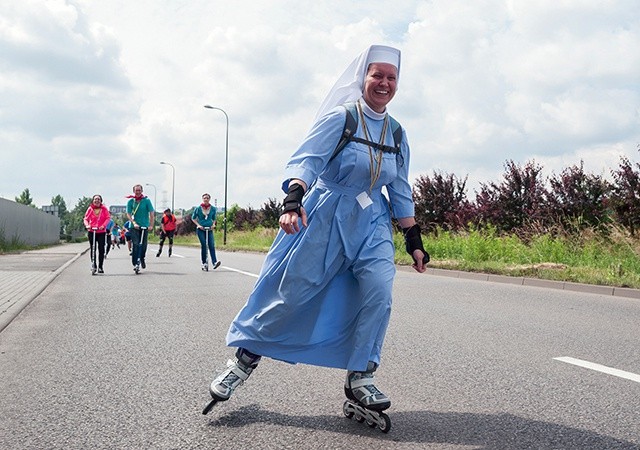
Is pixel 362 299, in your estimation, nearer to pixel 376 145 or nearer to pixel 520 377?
pixel 376 145

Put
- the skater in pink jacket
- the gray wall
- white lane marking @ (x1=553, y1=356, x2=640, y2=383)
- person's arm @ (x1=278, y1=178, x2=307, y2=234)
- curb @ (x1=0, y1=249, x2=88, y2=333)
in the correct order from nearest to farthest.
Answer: person's arm @ (x1=278, y1=178, x2=307, y2=234)
white lane marking @ (x1=553, y1=356, x2=640, y2=383)
curb @ (x1=0, y1=249, x2=88, y2=333)
the skater in pink jacket
the gray wall

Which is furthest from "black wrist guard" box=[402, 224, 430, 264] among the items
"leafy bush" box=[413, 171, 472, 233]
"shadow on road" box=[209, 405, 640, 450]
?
"leafy bush" box=[413, 171, 472, 233]

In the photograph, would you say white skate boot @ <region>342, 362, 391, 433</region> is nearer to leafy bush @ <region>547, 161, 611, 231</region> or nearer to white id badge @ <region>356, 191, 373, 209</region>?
white id badge @ <region>356, 191, 373, 209</region>

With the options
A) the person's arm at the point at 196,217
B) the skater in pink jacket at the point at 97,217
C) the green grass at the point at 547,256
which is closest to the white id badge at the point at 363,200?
the green grass at the point at 547,256

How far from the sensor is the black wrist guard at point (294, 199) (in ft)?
11.4

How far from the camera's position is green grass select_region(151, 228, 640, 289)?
12.9m

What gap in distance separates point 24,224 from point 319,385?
38.9 meters

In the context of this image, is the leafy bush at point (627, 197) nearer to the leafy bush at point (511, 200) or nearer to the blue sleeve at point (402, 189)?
the leafy bush at point (511, 200)

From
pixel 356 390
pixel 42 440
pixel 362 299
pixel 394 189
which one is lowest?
pixel 42 440

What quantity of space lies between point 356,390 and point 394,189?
A: 3.57 ft

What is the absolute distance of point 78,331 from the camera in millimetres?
7117

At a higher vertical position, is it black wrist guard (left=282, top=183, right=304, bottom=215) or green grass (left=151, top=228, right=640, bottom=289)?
black wrist guard (left=282, top=183, right=304, bottom=215)

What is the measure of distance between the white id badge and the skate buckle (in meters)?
1.02

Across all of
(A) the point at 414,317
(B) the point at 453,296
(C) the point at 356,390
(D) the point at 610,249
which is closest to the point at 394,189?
(C) the point at 356,390
